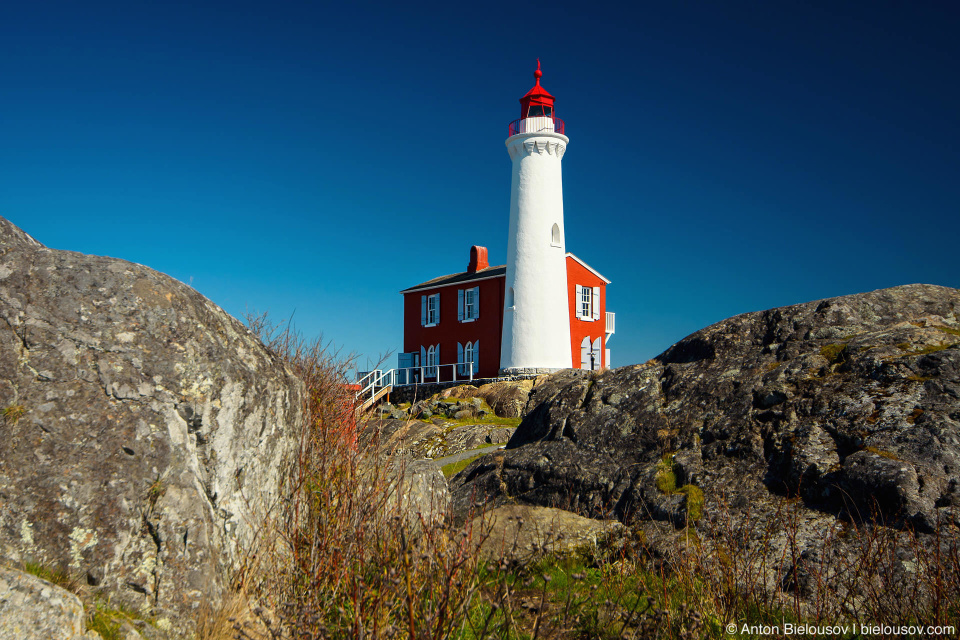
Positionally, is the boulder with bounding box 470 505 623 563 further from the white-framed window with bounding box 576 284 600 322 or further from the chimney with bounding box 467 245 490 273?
the chimney with bounding box 467 245 490 273

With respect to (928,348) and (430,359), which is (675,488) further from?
(430,359)

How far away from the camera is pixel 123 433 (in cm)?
373

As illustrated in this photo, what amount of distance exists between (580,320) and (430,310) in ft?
27.5

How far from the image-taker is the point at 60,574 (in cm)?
343

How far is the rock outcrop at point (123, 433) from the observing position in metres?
3.53

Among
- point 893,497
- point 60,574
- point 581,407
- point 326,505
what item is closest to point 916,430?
point 893,497

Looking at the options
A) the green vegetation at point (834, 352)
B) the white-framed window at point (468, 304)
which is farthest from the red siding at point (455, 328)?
the green vegetation at point (834, 352)

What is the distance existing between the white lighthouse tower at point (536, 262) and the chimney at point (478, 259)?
5449 mm

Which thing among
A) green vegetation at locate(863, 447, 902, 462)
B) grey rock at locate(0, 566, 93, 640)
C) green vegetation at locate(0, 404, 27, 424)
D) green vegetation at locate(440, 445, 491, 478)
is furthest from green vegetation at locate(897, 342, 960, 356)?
green vegetation at locate(440, 445, 491, 478)

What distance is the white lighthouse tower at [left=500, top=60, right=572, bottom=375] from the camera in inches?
1182

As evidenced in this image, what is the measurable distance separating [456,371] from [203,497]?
30.2m

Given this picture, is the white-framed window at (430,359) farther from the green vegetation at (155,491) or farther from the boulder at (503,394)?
the green vegetation at (155,491)

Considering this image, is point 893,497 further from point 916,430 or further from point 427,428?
point 427,428

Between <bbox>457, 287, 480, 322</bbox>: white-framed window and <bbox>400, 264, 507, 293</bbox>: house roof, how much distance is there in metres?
0.62
